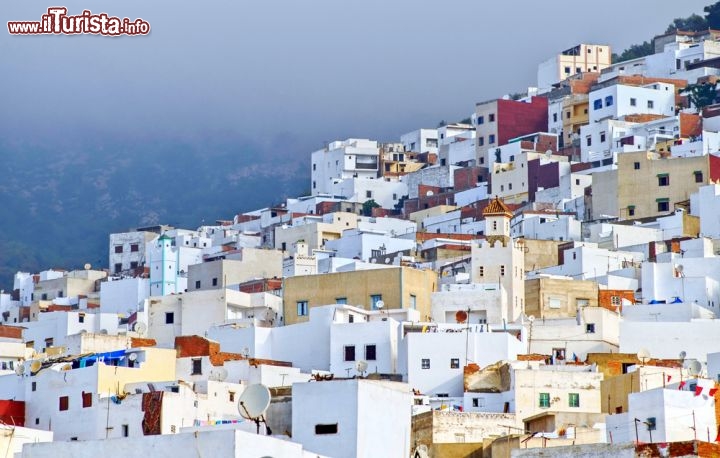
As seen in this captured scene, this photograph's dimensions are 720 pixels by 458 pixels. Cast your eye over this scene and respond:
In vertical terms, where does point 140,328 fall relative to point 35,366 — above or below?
above

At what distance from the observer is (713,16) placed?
311 feet

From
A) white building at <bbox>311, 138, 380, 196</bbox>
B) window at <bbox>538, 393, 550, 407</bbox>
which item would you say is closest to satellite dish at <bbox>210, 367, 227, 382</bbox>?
window at <bbox>538, 393, 550, 407</bbox>

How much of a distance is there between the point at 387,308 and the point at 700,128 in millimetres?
27885

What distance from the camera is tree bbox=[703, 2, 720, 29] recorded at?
3716 inches

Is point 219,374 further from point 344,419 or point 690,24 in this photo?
point 690,24

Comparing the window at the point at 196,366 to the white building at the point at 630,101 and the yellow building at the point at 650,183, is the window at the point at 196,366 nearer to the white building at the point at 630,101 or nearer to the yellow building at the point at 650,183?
the yellow building at the point at 650,183

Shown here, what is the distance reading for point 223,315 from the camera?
49.7 metres

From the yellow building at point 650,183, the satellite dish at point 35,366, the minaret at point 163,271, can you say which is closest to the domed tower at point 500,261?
the yellow building at point 650,183

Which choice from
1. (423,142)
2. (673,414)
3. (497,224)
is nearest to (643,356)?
(673,414)

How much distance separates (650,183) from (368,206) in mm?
19546

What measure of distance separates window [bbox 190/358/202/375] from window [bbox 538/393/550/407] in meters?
8.08

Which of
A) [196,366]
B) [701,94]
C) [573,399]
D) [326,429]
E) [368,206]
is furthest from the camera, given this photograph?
[368,206]

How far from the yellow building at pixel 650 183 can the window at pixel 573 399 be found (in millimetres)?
24317

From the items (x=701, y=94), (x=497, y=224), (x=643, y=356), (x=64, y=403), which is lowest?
(x=64, y=403)
